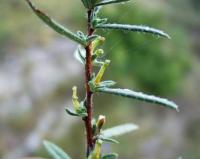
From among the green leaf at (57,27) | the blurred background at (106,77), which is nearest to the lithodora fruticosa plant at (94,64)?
the green leaf at (57,27)

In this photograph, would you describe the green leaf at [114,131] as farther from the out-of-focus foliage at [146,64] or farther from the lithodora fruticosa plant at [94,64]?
the out-of-focus foliage at [146,64]

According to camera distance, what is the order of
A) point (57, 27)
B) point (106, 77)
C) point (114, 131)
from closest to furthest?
point (57, 27), point (114, 131), point (106, 77)

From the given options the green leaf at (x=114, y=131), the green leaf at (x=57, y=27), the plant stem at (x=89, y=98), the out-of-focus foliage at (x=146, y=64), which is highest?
the out-of-focus foliage at (x=146, y=64)

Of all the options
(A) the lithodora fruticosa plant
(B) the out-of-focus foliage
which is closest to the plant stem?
(A) the lithodora fruticosa plant

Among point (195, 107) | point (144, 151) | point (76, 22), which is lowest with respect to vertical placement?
point (144, 151)

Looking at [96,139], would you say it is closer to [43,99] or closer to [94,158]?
[94,158]

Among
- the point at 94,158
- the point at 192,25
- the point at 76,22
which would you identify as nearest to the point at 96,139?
the point at 94,158

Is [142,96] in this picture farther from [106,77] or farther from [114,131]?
[106,77]

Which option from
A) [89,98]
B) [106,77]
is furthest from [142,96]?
[106,77]
